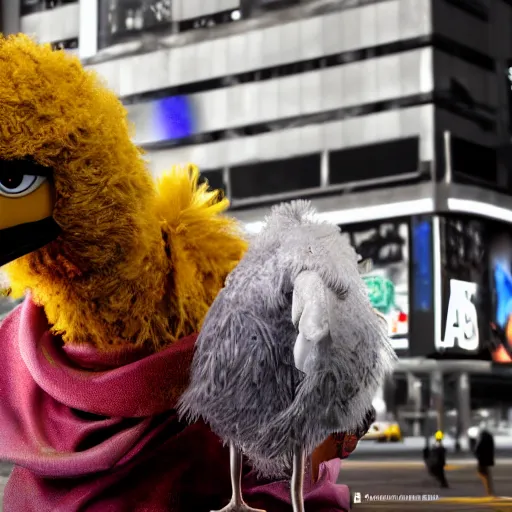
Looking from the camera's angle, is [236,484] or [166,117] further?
[166,117]

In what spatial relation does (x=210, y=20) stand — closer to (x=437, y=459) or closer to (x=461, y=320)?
(x=461, y=320)

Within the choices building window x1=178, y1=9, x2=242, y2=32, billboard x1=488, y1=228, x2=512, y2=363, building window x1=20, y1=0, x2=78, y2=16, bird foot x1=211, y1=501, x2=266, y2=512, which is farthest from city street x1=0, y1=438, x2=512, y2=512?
building window x1=20, y1=0, x2=78, y2=16

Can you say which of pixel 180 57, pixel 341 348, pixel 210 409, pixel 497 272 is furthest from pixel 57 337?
pixel 497 272

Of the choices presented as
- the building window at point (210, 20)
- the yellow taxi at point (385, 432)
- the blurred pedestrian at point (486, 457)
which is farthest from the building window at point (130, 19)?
the blurred pedestrian at point (486, 457)

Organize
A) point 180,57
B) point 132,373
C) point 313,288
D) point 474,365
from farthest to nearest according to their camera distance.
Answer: point 180,57 → point 474,365 → point 132,373 → point 313,288

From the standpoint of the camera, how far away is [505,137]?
4.12 ft

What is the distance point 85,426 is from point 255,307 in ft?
0.99

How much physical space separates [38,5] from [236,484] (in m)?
1.03

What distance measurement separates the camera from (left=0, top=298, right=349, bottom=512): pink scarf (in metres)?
0.92

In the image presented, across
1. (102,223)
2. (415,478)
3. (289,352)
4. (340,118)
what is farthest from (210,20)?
(415,478)

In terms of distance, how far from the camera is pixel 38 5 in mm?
1470

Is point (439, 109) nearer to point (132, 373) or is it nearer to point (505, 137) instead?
point (505, 137)

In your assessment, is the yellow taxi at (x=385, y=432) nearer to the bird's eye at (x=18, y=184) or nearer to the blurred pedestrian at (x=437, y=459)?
the blurred pedestrian at (x=437, y=459)

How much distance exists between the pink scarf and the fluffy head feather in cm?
4
